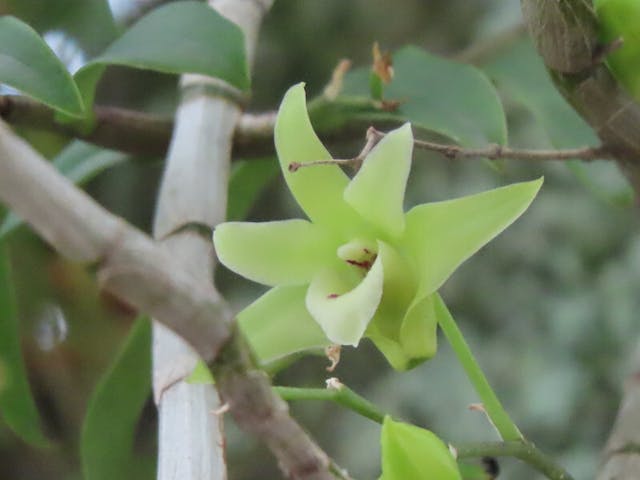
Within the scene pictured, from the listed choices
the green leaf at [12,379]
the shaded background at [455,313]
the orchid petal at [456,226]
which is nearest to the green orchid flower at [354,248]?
the orchid petal at [456,226]

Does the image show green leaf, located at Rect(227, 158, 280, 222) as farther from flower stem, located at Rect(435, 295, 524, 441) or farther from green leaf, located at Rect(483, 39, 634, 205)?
flower stem, located at Rect(435, 295, 524, 441)

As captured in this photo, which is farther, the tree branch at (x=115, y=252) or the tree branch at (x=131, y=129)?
the tree branch at (x=131, y=129)

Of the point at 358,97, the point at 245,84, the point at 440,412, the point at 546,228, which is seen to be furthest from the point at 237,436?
the point at 245,84

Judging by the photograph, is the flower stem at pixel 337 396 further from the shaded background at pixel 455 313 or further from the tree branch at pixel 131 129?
the shaded background at pixel 455 313

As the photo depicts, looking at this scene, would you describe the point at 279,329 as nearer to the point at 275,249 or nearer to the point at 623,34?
the point at 275,249

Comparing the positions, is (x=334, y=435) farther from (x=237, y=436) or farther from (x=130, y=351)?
(x=130, y=351)

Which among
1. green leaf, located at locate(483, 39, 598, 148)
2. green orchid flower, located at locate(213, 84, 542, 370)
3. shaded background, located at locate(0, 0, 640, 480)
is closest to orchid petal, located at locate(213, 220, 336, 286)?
green orchid flower, located at locate(213, 84, 542, 370)
